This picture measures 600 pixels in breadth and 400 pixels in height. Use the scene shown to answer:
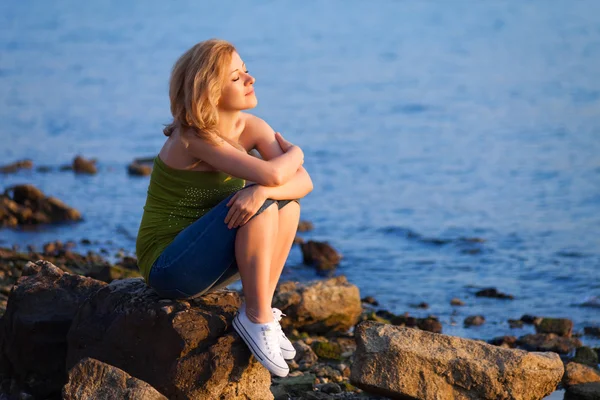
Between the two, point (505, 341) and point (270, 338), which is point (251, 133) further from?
point (505, 341)

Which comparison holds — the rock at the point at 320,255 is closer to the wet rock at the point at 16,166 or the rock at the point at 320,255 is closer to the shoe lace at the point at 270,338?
the shoe lace at the point at 270,338

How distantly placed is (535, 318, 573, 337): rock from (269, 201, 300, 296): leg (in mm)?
4483

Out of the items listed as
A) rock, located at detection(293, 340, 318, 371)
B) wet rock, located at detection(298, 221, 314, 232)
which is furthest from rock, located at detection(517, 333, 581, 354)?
wet rock, located at detection(298, 221, 314, 232)

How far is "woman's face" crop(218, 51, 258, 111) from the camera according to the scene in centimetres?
547

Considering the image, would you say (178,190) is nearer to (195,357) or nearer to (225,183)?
(225,183)

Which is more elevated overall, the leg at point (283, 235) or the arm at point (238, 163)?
the arm at point (238, 163)

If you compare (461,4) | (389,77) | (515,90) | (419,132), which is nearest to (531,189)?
(419,132)

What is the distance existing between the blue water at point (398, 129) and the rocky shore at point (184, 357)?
3.54m

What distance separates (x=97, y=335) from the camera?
18.3 ft

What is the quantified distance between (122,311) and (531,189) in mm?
11262

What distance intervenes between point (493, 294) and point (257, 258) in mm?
5967

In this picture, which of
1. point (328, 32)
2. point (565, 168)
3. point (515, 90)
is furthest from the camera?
point (328, 32)

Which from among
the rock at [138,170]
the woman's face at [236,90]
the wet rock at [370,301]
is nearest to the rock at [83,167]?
the rock at [138,170]

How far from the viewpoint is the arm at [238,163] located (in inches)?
211
